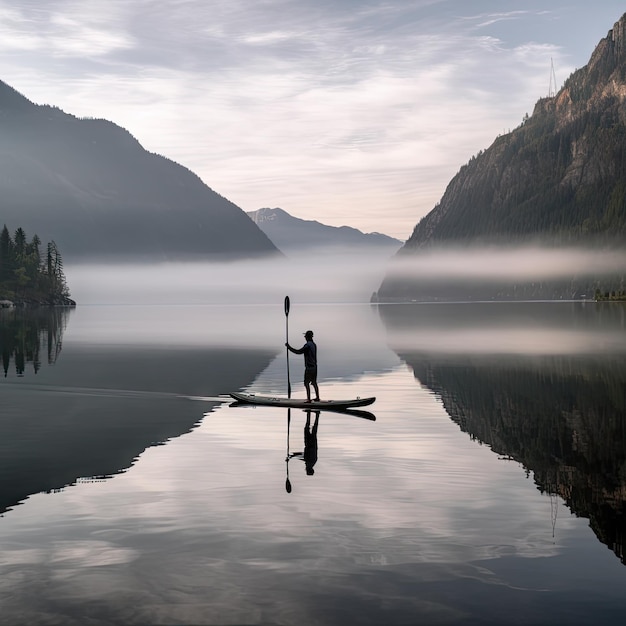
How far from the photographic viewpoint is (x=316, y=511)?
24438mm

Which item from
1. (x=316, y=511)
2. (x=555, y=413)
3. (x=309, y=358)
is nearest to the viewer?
(x=316, y=511)

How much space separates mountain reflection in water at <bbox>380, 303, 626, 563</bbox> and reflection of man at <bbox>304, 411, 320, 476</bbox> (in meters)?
6.78

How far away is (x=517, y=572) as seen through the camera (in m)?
19.1

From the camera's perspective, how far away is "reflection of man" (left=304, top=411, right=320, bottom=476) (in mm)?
31491

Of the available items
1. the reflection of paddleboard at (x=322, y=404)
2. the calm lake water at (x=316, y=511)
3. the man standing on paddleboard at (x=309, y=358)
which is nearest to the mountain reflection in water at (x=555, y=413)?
the calm lake water at (x=316, y=511)

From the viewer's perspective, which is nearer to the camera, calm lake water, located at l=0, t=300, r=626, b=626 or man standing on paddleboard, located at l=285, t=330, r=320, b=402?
calm lake water, located at l=0, t=300, r=626, b=626

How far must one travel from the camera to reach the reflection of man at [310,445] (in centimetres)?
3149

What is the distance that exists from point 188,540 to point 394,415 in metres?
25.3

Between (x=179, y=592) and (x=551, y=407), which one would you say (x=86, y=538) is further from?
(x=551, y=407)

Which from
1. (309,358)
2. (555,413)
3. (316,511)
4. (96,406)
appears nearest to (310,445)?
(309,358)

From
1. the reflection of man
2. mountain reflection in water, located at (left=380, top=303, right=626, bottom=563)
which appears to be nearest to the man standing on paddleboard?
the reflection of man

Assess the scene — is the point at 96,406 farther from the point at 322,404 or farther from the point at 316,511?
the point at 316,511

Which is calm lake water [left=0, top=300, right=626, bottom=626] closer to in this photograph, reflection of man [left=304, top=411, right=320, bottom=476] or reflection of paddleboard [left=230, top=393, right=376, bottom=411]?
reflection of man [left=304, top=411, right=320, bottom=476]

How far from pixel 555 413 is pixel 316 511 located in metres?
24.6
